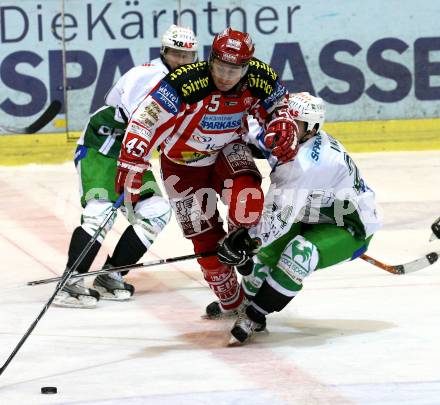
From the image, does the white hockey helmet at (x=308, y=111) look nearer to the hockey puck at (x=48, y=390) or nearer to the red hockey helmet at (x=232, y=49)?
the red hockey helmet at (x=232, y=49)

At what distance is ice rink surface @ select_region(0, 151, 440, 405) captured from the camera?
387 cm

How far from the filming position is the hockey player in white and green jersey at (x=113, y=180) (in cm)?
530

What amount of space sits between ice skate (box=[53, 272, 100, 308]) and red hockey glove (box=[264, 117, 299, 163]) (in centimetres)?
112

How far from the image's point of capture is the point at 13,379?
401 cm

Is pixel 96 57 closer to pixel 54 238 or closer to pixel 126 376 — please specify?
pixel 54 238

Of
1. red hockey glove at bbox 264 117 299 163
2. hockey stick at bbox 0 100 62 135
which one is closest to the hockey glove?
red hockey glove at bbox 264 117 299 163

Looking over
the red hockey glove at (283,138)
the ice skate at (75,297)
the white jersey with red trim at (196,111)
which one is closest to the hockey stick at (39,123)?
the ice skate at (75,297)

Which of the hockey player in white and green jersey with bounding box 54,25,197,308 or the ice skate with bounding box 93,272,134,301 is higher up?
the hockey player in white and green jersey with bounding box 54,25,197,308

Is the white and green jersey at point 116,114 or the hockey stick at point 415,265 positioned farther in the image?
the hockey stick at point 415,265

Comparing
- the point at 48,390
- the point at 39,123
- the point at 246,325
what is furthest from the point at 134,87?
the point at 39,123

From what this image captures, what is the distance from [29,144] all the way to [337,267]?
10.7 feet

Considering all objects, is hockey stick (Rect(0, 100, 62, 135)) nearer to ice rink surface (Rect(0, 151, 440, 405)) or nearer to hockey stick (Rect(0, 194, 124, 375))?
ice rink surface (Rect(0, 151, 440, 405))

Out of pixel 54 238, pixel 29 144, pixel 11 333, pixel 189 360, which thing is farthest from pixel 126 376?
pixel 29 144

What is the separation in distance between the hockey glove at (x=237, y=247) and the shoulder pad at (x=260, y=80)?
1.73ft
